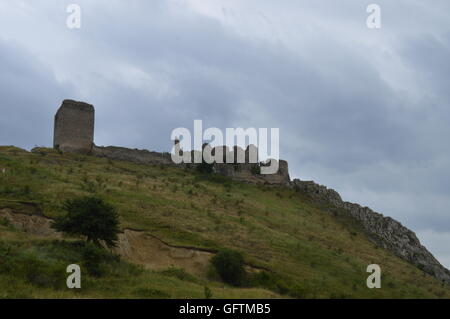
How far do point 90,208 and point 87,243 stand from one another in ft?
5.41

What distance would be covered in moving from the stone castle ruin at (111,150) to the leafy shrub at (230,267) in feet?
75.0

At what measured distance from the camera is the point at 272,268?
25.2m

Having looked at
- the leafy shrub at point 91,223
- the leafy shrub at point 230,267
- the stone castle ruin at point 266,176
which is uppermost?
the stone castle ruin at point 266,176

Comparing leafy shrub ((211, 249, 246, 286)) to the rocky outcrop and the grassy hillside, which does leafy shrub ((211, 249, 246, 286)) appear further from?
the rocky outcrop

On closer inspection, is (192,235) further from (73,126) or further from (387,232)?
(73,126)

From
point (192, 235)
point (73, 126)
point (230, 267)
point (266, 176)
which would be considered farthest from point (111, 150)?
point (230, 267)

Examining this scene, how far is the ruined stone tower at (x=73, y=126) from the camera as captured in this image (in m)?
43.1

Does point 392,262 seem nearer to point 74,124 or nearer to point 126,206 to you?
point 126,206

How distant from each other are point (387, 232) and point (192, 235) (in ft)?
65.1

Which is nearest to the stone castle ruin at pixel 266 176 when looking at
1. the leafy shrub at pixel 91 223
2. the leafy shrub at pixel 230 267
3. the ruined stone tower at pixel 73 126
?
the ruined stone tower at pixel 73 126

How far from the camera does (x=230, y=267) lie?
23.3 m

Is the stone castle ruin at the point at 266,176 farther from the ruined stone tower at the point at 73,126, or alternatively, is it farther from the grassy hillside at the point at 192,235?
the grassy hillside at the point at 192,235

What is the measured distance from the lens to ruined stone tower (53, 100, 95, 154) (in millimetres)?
43094
